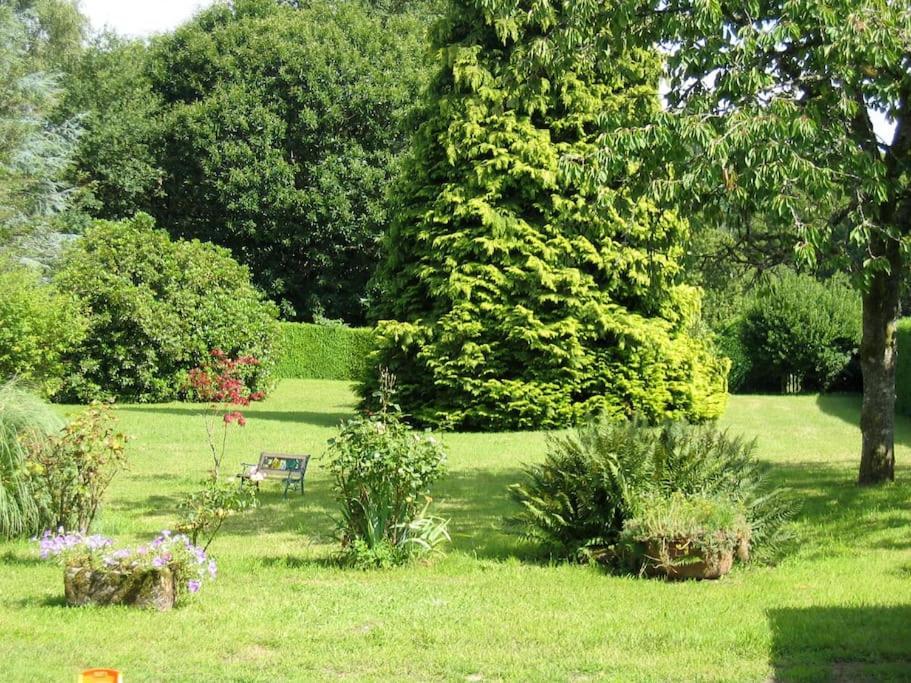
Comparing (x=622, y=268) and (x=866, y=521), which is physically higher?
(x=622, y=268)

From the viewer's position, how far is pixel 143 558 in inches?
274

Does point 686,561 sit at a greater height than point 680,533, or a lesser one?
lesser

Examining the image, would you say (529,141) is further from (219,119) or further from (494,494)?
(219,119)

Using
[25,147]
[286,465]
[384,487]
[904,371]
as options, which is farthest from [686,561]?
[25,147]

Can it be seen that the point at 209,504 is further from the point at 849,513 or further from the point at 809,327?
the point at 809,327

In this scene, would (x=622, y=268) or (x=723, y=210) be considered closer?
(x=723, y=210)

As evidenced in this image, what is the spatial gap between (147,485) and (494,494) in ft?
13.9

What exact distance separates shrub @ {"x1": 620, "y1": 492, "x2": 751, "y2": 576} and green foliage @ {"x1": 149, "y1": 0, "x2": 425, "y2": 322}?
28.0 metres

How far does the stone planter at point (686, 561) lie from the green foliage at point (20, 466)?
201 inches

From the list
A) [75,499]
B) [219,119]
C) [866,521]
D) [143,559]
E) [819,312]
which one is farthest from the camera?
[219,119]

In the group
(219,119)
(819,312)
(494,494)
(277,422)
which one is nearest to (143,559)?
(494,494)

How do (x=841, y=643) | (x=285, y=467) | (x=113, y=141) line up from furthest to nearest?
(x=113, y=141) → (x=285, y=467) → (x=841, y=643)

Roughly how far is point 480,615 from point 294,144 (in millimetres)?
31770

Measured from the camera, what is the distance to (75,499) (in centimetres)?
Result: 882
